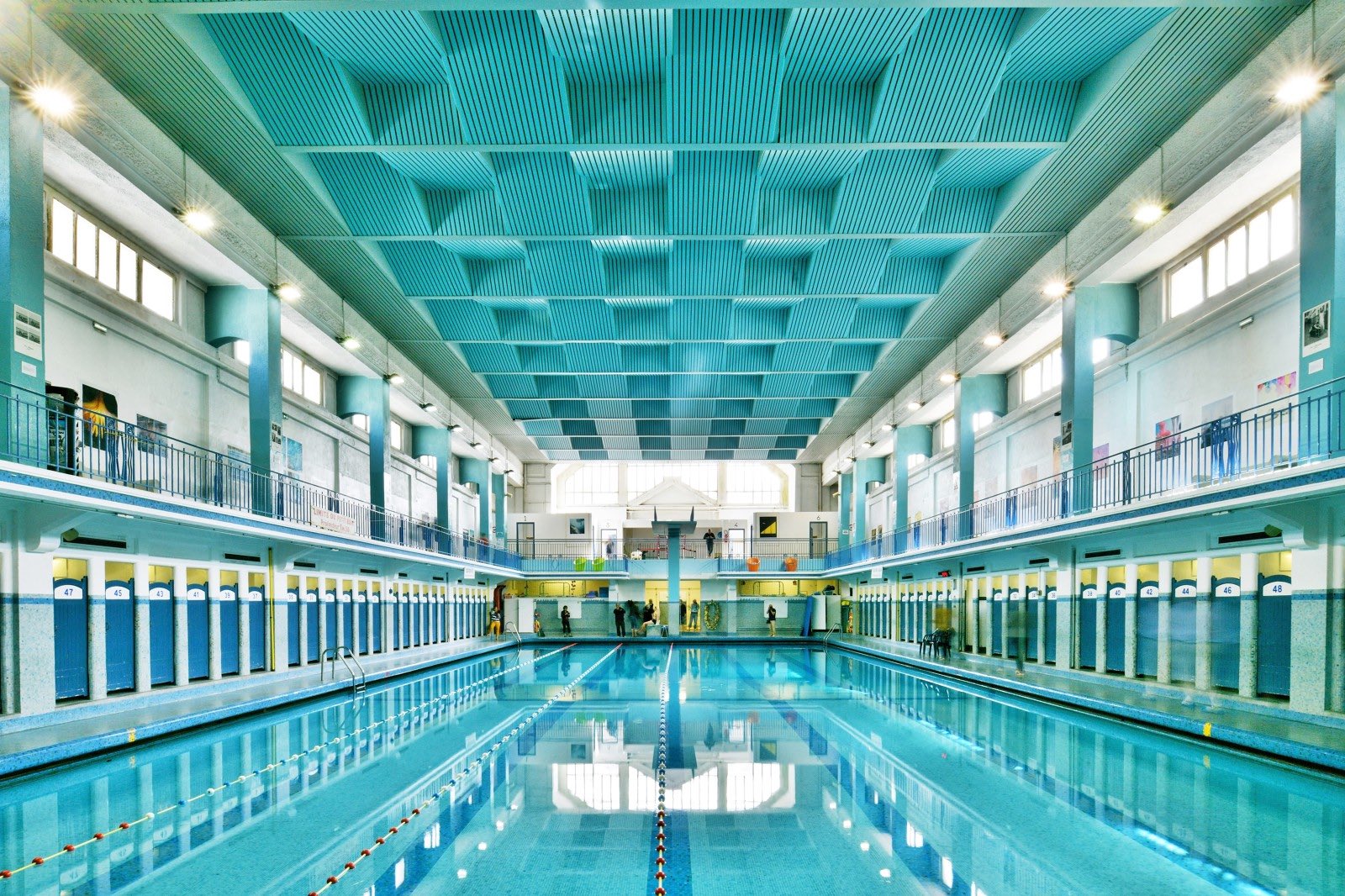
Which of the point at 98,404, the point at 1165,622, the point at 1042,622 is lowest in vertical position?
the point at 1042,622

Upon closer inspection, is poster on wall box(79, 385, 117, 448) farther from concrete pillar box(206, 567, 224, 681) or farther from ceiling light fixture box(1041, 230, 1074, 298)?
ceiling light fixture box(1041, 230, 1074, 298)

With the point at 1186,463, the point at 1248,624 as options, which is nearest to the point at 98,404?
the point at 1186,463

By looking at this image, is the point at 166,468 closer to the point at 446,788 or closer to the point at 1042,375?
the point at 446,788

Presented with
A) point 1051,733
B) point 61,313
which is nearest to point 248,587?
point 61,313

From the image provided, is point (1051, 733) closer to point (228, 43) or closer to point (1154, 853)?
point (1154, 853)

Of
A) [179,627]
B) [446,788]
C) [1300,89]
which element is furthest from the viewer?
[179,627]

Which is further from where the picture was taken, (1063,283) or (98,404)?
(1063,283)

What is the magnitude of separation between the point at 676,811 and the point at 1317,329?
889cm

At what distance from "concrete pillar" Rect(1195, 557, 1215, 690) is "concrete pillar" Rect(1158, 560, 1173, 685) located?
0.84m

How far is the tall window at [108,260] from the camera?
13.5m

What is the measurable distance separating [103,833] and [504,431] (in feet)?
104

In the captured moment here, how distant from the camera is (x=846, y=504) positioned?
139 ft

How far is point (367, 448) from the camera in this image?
27891 millimetres

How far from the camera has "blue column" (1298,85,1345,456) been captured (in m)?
10.0
